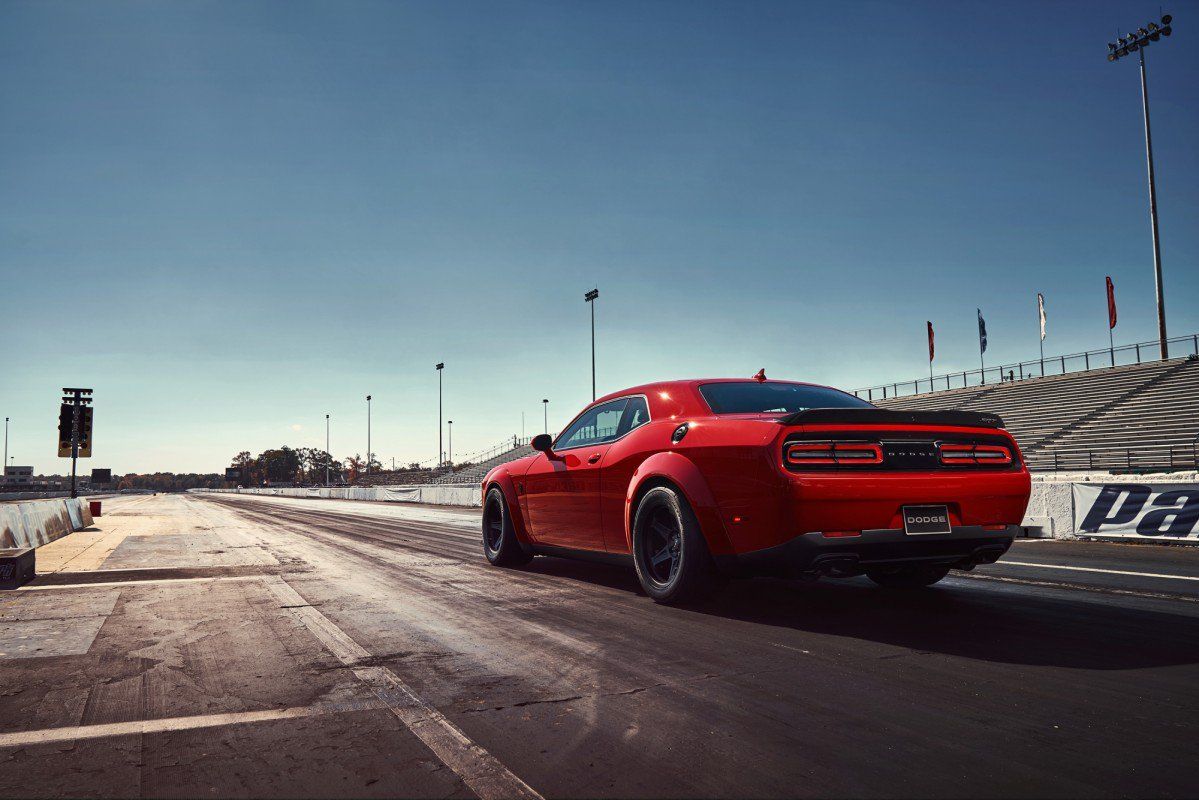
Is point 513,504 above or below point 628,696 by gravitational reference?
above

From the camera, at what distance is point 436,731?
2.90 meters

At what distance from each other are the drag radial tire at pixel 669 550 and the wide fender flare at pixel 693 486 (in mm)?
81

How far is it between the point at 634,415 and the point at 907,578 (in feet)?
8.22

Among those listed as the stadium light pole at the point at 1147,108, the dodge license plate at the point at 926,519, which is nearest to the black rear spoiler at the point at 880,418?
the dodge license plate at the point at 926,519

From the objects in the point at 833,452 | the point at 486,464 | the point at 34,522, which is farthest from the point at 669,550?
the point at 486,464

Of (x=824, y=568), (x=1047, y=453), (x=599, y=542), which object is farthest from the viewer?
(x=1047, y=453)

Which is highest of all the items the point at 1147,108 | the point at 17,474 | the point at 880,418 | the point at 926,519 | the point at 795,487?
the point at 1147,108

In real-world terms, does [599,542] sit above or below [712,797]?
above

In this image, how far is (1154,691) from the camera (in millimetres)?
3236

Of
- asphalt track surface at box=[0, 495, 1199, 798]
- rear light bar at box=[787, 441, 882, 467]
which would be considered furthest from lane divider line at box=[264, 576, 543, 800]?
rear light bar at box=[787, 441, 882, 467]

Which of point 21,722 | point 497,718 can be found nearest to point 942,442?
point 497,718

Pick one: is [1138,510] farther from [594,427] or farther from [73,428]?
[73,428]

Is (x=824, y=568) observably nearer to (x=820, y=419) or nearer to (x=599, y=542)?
(x=820, y=419)

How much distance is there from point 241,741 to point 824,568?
3.06 metres
